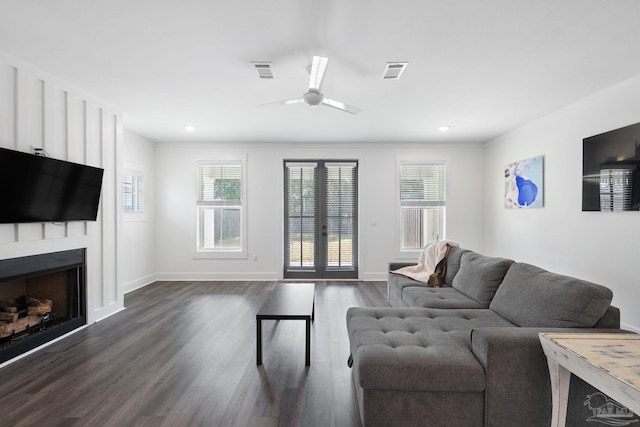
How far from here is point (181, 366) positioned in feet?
8.78

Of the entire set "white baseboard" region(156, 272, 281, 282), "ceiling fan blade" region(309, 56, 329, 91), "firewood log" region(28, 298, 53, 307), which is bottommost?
"white baseboard" region(156, 272, 281, 282)

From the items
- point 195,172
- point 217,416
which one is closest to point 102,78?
point 195,172

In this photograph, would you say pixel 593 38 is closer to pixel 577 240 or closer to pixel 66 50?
pixel 577 240

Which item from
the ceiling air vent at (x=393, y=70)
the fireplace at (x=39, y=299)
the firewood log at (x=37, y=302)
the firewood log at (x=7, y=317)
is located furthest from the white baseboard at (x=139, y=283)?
the ceiling air vent at (x=393, y=70)

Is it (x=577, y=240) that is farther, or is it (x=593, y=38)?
(x=577, y=240)

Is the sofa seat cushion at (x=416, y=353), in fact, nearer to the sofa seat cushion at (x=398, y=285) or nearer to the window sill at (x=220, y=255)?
the sofa seat cushion at (x=398, y=285)

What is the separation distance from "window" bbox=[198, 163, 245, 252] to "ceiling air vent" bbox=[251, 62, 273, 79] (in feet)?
10.3

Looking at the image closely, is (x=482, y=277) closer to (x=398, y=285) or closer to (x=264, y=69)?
(x=398, y=285)

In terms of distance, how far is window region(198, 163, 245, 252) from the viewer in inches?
239

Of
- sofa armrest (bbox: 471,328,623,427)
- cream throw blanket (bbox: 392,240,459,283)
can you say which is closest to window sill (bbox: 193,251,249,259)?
cream throw blanket (bbox: 392,240,459,283)

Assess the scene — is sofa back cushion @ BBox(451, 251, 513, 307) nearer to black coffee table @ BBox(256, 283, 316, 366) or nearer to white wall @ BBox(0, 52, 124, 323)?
black coffee table @ BBox(256, 283, 316, 366)

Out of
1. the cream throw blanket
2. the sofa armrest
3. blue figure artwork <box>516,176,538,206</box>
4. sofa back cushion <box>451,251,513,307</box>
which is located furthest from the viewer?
blue figure artwork <box>516,176,538,206</box>

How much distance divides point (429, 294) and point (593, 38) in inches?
98.3

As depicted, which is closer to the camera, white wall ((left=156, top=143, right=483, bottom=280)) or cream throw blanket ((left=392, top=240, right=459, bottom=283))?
cream throw blanket ((left=392, top=240, right=459, bottom=283))
